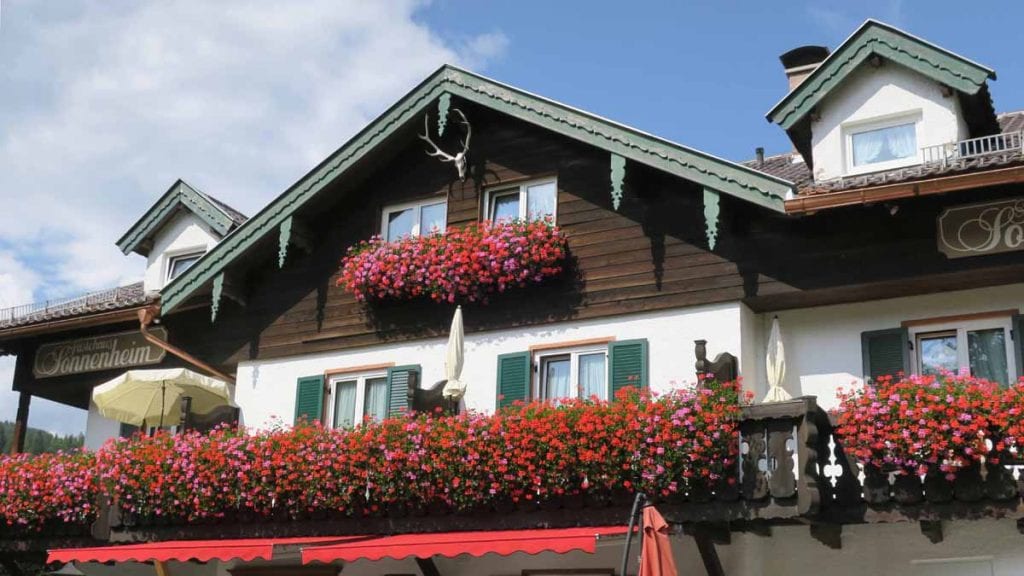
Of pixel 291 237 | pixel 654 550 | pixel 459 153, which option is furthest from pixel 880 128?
pixel 291 237

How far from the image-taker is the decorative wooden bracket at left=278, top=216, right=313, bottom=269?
19000 mm

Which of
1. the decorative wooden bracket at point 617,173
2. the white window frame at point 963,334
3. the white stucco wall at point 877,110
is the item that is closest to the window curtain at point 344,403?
the decorative wooden bracket at point 617,173

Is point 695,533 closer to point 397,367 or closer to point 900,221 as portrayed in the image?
point 900,221

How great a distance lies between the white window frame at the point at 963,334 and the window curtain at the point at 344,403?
25.9 feet

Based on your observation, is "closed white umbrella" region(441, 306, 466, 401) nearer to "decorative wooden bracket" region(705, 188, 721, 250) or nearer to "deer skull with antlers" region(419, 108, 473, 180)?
"deer skull with antlers" region(419, 108, 473, 180)

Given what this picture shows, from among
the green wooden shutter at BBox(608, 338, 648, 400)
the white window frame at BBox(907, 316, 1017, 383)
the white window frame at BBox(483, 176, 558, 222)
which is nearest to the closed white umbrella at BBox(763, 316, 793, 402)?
the white window frame at BBox(907, 316, 1017, 383)

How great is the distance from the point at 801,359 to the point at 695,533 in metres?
3.11

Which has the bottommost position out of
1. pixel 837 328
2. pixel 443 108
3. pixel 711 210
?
pixel 837 328

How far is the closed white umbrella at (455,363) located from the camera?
16375mm

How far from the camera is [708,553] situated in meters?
14.4

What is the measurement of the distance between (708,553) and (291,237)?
8320mm

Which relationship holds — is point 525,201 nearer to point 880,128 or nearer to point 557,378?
point 557,378

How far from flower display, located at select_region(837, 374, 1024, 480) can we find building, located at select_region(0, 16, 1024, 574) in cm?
47

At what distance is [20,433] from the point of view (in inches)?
866
